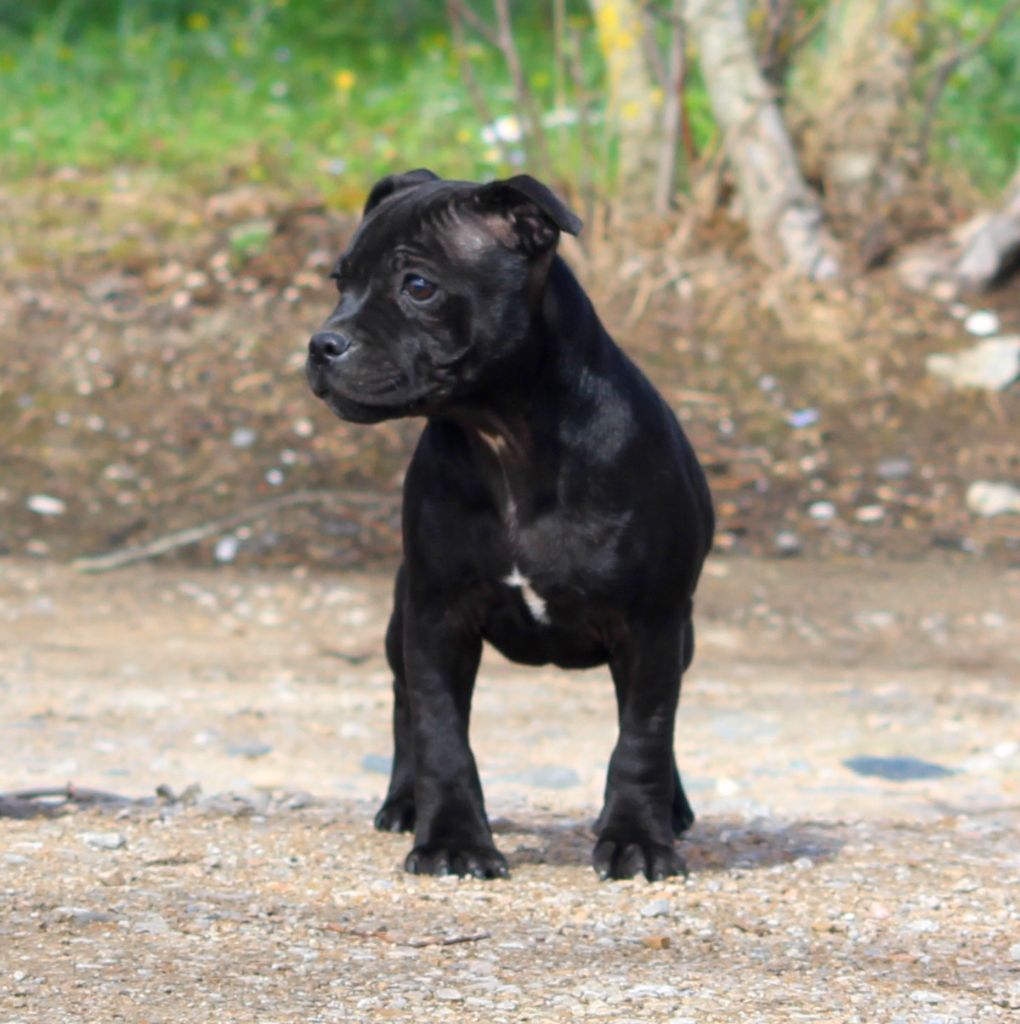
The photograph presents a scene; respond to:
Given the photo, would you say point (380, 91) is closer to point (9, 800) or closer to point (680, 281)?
point (680, 281)

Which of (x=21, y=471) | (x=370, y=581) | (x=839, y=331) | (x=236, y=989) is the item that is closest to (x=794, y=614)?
(x=370, y=581)

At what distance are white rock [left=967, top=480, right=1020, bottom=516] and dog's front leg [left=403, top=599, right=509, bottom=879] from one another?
19.0 ft

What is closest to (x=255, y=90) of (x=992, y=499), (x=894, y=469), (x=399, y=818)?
(x=894, y=469)

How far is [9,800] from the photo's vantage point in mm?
4996

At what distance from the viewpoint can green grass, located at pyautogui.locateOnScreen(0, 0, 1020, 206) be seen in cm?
1227

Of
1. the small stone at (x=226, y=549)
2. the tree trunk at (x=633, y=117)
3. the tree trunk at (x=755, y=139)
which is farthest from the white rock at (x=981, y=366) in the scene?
the small stone at (x=226, y=549)

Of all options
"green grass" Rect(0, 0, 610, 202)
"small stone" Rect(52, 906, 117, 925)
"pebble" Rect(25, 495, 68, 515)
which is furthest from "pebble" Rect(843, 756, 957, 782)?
"green grass" Rect(0, 0, 610, 202)

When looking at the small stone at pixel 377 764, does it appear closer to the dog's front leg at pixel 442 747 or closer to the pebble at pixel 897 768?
the pebble at pixel 897 768

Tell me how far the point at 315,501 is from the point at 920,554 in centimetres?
302

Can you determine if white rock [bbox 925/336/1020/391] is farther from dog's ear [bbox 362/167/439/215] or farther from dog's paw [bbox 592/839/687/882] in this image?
dog's paw [bbox 592/839/687/882]

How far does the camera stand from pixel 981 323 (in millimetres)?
10789

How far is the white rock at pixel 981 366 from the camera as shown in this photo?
10.4 meters

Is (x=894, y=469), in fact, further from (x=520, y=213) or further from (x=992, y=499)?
(x=520, y=213)

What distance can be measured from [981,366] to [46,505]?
5.17 meters
